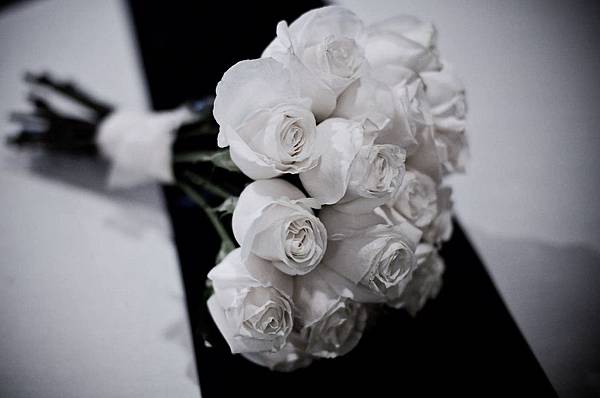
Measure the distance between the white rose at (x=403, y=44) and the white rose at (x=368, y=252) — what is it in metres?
0.19

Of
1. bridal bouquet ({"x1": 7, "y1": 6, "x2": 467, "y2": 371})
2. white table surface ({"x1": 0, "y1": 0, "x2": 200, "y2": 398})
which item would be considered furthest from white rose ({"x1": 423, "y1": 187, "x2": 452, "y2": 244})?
white table surface ({"x1": 0, "y1": 0, "x2": 200, "y2": 398})

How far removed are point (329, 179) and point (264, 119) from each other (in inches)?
3.6

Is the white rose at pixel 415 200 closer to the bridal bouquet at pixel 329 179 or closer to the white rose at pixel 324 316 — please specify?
the bridal bouquet at pixel 329 179

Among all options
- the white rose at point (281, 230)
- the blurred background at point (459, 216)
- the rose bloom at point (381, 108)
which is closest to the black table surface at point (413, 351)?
the blurred background at point (459, 216)

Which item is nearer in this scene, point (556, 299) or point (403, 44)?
point (403, 44)

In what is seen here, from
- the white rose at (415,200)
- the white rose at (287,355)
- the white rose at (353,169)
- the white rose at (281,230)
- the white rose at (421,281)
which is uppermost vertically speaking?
the white rose at (353,169)

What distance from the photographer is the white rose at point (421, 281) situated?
55 cm

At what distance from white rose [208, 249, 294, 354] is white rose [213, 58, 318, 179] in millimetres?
107

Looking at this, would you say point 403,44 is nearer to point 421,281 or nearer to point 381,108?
point 381,108

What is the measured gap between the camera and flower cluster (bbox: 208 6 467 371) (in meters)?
0.45

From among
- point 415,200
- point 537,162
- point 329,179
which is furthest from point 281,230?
point 537,162

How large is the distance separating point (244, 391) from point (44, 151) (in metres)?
0.78

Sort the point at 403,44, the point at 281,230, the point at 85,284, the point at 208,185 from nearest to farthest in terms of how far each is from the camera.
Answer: the point at 281,230 → the point at 403,44 → the point at 208,185 → the point at 85,284

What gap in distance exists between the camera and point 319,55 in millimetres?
491
